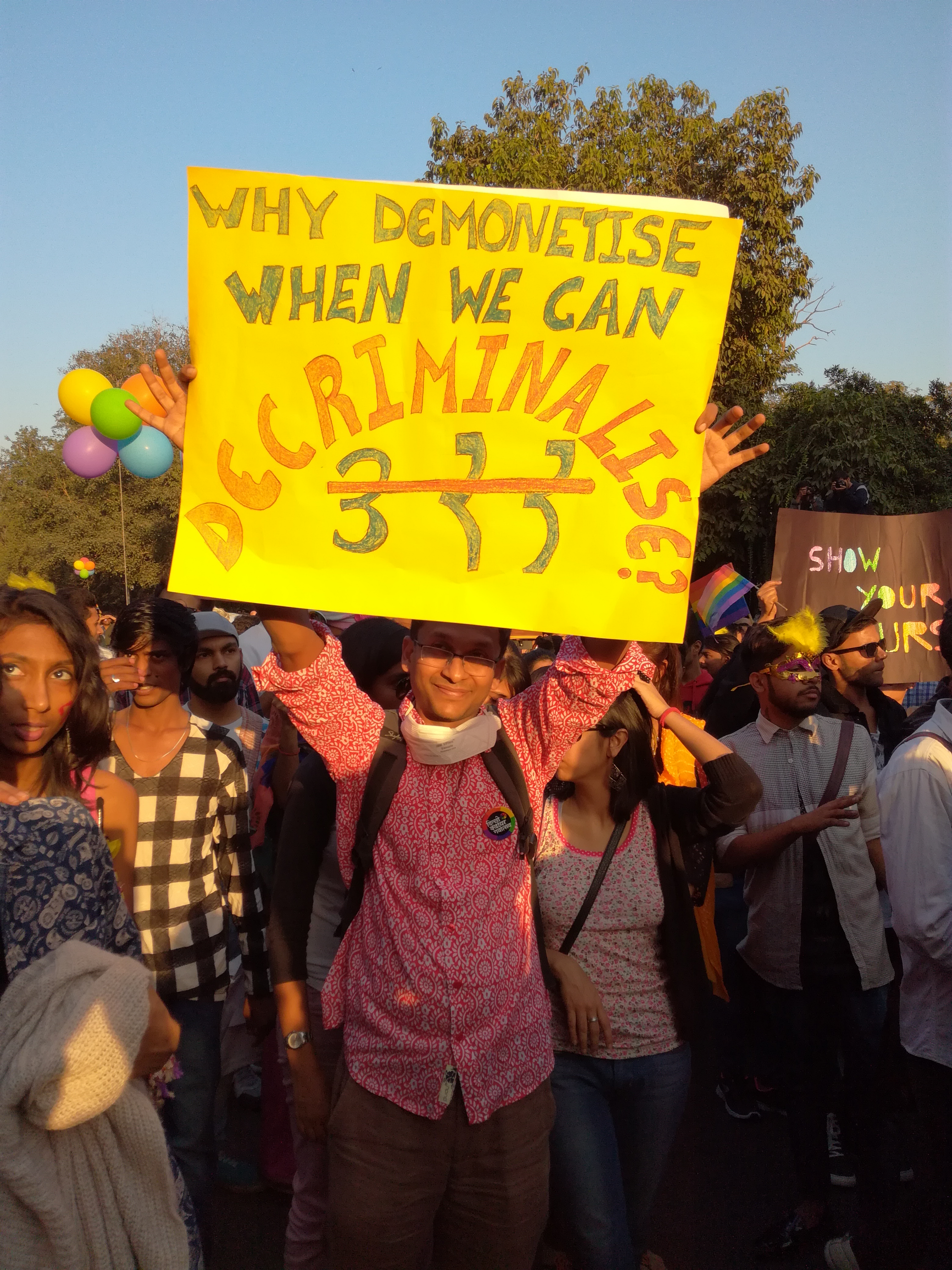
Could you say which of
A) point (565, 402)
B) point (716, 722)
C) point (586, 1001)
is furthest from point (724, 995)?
point (565, 402)

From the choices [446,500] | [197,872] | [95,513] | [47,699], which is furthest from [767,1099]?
[95,513]

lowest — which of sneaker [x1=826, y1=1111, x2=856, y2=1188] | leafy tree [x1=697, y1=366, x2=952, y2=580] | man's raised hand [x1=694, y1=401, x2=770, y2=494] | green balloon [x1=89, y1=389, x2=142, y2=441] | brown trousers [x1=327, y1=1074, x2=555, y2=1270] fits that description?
sneaker [x1=826, y1=1111, x2=856, y2=1188]

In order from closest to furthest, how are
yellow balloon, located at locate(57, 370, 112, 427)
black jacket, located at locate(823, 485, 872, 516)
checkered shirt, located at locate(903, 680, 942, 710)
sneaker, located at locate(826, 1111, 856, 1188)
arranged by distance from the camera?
1. sneaker, located at locate(826, 1111, 856, 1188)
2. yellow balloon, located at locate(57, 370, 112, 427)
3. checkered shirt, located at locate(903, 680, 942, 710)
4. black jacket, located at locate(823, 485, 872, 516)

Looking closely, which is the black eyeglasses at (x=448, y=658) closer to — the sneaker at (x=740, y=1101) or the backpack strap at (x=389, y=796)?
the backpack strap at (x=389, y=796)

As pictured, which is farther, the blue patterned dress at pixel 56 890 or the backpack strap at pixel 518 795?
the backpack strap at pixel 518 795

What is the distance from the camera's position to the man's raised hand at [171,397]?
2.41m

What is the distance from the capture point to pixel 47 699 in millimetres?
2449

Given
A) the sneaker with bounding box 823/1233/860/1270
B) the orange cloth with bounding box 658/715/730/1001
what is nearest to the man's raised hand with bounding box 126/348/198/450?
the orange cloth with bounding box 658/715/730/1001

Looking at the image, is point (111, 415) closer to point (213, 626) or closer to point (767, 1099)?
point (213, 626)

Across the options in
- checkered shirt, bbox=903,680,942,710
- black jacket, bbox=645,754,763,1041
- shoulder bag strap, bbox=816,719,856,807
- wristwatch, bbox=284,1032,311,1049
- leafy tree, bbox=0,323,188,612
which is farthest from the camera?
leafy tree, bbox=0,323,188,612

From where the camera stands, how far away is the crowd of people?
1974 mm

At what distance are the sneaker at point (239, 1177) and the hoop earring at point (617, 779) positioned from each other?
7.84ft

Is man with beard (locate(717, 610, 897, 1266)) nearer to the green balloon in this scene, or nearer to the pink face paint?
the pink face paint

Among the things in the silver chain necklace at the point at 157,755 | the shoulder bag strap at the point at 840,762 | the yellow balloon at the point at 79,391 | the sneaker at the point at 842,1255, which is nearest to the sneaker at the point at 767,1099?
the sneaker at the point at 842,1255
